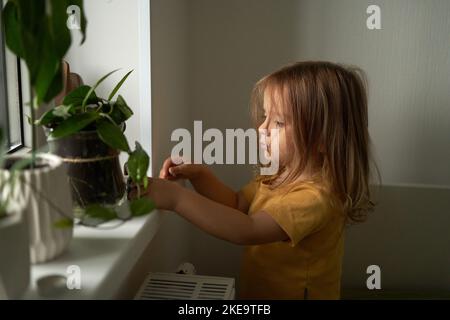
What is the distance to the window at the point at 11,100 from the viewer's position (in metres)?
0.97

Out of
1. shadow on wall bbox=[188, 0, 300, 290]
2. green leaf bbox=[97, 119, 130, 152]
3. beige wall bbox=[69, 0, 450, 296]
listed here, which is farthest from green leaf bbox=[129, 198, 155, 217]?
shadow on wall bbox=[188, 0, 300, 290]

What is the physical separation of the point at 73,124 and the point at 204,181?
1.43ft

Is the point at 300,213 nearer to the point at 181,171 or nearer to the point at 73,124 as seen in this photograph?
the point at 181,171

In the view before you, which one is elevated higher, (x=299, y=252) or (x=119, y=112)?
(x=119, y=112)

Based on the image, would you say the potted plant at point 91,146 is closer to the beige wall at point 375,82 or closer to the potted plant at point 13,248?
the potted plant at point 13,248

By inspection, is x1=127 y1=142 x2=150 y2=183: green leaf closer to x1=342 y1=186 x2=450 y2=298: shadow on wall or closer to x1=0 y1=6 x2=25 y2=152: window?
x1=0 y1=6 x2=25 y2=152: window

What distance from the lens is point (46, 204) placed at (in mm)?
642

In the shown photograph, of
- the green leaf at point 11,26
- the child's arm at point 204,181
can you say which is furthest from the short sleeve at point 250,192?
the green leaf at point 11,26

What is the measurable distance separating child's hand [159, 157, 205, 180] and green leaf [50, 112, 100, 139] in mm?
277

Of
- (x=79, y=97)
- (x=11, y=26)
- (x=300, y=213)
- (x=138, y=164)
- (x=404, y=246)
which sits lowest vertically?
(x=404, y=246)

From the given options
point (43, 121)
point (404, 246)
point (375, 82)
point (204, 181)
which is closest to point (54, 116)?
point (43, 121)
